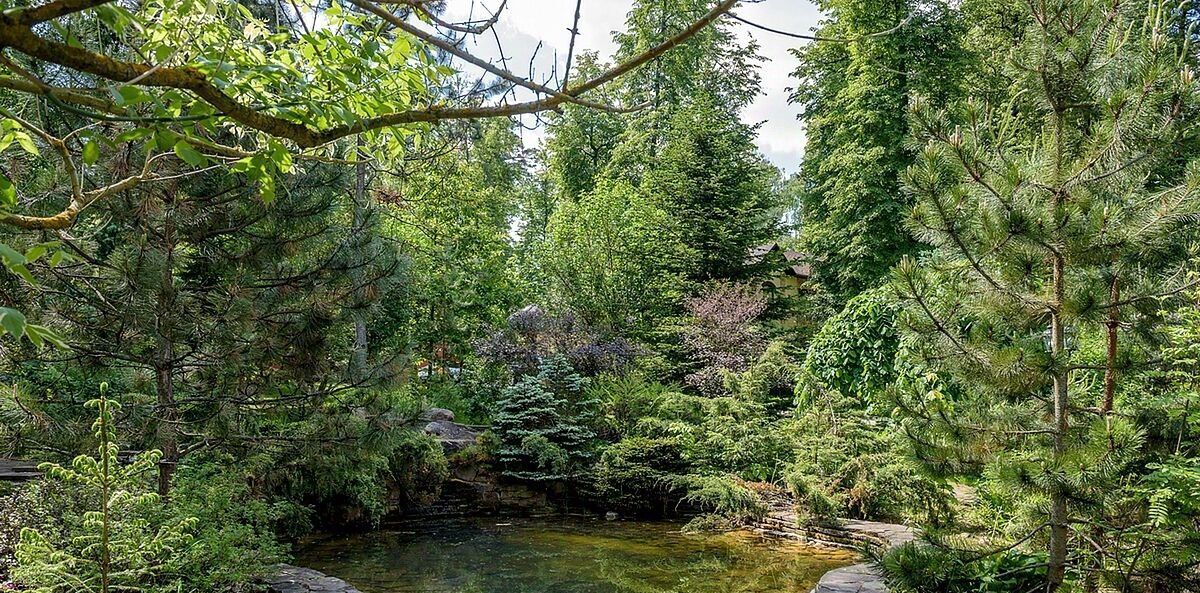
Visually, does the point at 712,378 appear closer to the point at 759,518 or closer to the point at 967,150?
the point at 759,518

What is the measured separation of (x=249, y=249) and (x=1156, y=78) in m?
5.84

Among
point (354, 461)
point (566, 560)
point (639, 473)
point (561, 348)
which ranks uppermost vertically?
point (561, 348)

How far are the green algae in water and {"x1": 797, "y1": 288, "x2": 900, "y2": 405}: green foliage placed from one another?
267 centimetres

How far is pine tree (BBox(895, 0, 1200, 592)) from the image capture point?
127 inches

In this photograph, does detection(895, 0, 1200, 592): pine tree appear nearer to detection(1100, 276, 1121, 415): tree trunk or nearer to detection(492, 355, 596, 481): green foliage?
detection(1100, 276, 1121, 415): tree trunk

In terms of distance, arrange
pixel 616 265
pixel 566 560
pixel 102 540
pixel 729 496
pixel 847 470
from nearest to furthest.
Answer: pixel 102 540
pixel 566 560
pixel 847 470
pixel 729 496
pixel 616 265

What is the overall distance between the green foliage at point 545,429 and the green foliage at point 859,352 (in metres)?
3.20

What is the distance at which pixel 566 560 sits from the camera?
7621 mm

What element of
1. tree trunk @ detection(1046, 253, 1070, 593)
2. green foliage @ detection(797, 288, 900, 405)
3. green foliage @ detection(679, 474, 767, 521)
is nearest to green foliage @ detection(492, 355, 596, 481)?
green foliage @ detection(679, 474, 767, 521)

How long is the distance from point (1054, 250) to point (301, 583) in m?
4.99

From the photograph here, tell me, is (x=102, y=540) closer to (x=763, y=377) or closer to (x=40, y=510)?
(x=40, y=510)

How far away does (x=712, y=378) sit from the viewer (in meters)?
12.0

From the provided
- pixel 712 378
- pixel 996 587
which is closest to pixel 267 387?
pixel 996 587

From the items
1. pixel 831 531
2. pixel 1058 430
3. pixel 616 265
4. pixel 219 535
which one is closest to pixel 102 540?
pixel 219 535
